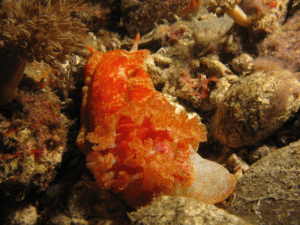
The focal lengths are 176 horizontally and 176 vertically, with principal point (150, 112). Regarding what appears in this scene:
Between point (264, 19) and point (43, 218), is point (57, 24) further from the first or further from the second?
point (264, 19)

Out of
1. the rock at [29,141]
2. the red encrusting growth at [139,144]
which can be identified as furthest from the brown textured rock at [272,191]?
the rock at [29,141]

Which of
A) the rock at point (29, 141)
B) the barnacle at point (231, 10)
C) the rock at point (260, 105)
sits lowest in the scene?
the rock at point (29, 141)

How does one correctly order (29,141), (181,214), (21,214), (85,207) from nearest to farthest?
1. (181,214)
2. (29,141)
3. (85,207)
4. (21,214)

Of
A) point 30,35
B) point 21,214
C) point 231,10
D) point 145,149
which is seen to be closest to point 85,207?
point 21,214

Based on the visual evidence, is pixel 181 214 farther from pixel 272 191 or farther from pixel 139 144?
pixel 272 191

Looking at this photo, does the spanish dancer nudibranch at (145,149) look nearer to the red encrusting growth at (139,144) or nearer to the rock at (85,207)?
the red encrusting growth at (139,144)
